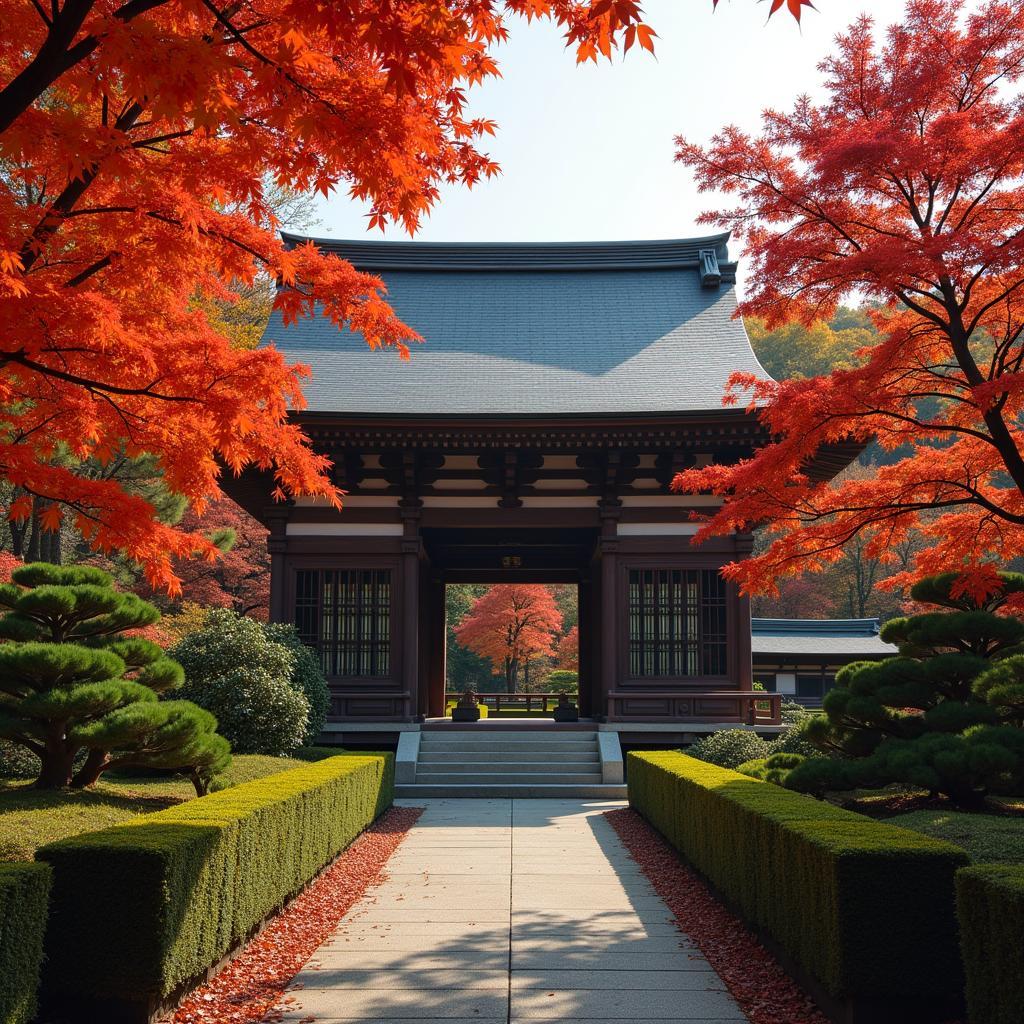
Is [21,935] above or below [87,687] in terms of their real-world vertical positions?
below

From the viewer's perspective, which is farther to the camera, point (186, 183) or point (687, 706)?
point (687, 706)

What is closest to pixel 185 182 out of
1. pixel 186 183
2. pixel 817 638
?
pixel 186 183

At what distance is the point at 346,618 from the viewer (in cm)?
1561

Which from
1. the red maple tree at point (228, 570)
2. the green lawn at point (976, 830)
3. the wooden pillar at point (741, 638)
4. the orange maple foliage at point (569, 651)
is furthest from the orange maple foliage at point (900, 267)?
the orange maple foliage at point (569, 651)

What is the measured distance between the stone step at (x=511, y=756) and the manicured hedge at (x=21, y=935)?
10.7 meters

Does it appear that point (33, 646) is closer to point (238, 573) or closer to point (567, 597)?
point (238, 573)

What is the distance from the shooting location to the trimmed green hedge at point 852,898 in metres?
4.44

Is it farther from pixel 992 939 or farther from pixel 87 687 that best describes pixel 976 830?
pixel 87 687

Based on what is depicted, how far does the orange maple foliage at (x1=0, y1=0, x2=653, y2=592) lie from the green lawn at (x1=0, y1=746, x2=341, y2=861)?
69.0 inches

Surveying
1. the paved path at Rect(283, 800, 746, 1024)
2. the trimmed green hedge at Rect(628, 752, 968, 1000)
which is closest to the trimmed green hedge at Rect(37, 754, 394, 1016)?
the paved path at Rect(283, 800, 746, 1024)

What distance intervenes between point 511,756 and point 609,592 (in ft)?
9.36

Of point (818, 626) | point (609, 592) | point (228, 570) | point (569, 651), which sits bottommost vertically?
point (569, 651)

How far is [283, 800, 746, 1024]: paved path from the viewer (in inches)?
189

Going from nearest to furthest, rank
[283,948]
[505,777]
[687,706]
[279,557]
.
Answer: [283,948]
[505,777]
[687,706]
[279,557]
